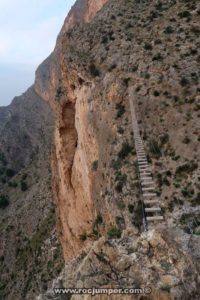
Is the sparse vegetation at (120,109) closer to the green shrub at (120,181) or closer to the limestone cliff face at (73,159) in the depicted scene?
the limestone cliff face at (73,159)

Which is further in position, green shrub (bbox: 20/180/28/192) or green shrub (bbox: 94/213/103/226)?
green shrub (bbox: 20/180/28/192)

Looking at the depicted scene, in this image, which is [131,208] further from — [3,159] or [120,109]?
[3,159]

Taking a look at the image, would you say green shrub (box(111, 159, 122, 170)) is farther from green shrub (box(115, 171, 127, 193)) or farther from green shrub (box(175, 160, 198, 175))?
green shrub (box(175, 160, 198, 175))

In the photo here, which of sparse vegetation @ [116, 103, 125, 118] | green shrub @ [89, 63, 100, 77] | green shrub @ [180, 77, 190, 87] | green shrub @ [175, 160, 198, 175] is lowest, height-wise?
green shrub @ [175, 160, 198, 175]

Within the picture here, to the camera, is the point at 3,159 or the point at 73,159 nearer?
the point at 73,159

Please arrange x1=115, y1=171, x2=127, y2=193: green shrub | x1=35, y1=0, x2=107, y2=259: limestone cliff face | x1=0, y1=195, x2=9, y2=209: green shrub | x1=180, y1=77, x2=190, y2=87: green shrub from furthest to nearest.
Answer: x1=0, y1=195, x2=9, y2=209: green shrub < x1=35, y1=0, x2=107, y2=259: limestone cliff face < x1=180, y1=77, x2=190, y2=87: green shrub < x1=115, y1=171, x2=127, y2=193: green shrub

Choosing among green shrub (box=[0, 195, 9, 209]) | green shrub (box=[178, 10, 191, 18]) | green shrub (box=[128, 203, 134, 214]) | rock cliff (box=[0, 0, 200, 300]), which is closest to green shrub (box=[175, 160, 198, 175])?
rock cliff (box=[0, 0, 200, 300])

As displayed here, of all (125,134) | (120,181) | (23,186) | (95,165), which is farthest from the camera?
(23,186)

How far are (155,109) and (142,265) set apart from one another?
2499 centimetres

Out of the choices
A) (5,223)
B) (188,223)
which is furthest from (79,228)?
(5,223)

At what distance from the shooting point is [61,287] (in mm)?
12383

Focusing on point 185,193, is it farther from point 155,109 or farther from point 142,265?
point 142,265

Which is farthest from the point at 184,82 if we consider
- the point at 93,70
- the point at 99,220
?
the point at 99,220

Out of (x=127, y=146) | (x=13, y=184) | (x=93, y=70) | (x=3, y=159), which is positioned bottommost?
(x=3, y=159)
